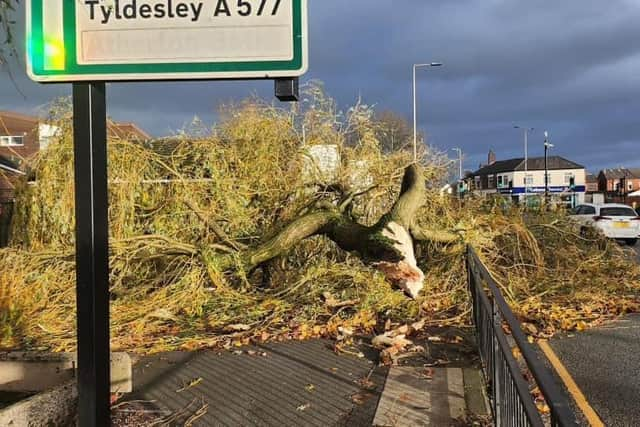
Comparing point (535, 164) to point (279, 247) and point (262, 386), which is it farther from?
point (262, 386)

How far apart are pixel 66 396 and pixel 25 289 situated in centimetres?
337

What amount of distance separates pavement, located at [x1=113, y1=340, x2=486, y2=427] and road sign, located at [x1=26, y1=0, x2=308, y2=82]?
277 cm

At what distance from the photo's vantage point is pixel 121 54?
2223 mm

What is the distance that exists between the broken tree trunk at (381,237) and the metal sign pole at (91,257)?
5787 millimetres

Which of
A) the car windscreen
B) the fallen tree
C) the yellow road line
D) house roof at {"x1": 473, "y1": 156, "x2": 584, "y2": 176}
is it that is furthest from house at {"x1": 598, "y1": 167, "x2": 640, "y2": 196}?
the yellow road line

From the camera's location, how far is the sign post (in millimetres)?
2195

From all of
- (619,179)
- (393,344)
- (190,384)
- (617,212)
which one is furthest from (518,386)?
(619,179)

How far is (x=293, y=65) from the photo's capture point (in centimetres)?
219

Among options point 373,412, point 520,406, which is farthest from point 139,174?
point 520,406

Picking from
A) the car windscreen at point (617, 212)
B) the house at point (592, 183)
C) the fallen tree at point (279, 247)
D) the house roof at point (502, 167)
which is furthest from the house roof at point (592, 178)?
the fallen tree at point (279, 247)

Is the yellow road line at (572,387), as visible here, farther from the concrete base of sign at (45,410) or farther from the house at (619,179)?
the house at (619,179)

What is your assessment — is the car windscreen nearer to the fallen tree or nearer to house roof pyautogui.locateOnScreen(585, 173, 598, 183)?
the fallen tree

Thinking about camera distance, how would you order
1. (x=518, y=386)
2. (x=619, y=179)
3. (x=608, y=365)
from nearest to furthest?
(x=518, y=386), (x=608, y=365), (x=619, y=179)

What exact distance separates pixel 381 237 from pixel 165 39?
5997 millimetres
